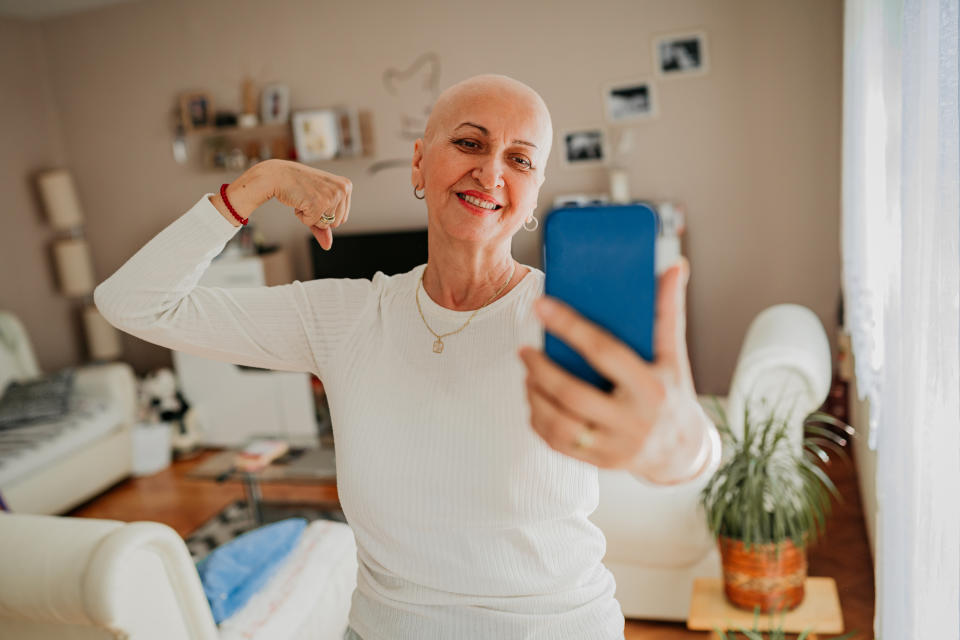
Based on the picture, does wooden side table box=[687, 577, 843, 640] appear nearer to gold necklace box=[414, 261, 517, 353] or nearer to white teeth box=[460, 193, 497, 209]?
gold necklace box=[414, 261, 517, 353]

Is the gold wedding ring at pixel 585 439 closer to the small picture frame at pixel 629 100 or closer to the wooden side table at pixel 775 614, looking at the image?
the wooden side table at pixel 775 614

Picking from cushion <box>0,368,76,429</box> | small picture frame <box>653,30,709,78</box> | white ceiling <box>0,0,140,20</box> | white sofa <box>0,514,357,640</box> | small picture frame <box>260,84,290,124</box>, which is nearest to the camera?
white sofa <box>0,514,357,640</box>

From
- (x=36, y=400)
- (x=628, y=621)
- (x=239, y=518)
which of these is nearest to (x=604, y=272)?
(x=628, y=621)

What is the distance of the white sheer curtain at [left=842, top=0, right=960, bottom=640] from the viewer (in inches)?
28.4

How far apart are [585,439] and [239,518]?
2958 mm

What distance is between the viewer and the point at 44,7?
446cm

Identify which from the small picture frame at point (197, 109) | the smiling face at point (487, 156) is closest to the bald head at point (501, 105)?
the smiling face at point (487, 156)

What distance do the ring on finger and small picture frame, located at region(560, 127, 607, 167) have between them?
3.47 meters

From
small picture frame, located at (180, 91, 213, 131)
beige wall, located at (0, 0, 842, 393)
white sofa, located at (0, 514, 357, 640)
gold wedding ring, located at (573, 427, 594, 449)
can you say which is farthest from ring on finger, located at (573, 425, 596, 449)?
small picture frame, located at (180, 91, 213, 131)

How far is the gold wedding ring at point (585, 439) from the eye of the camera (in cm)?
47

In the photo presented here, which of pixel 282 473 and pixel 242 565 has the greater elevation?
pixel 242 565

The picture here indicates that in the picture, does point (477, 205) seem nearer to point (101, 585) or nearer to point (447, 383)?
point (447, 383)

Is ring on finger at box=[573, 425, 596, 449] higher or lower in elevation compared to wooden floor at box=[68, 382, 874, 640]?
higher

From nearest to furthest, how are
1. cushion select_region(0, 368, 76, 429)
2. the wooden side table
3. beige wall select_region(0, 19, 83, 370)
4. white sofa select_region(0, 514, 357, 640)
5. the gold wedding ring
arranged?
the gold wedding ring
white sofa select_region(0, 514, 357, 640)
the wooden side table
cushion select_region(0, 368, 76, 429)
beige wall select_region(0, 19, 83, 370)
